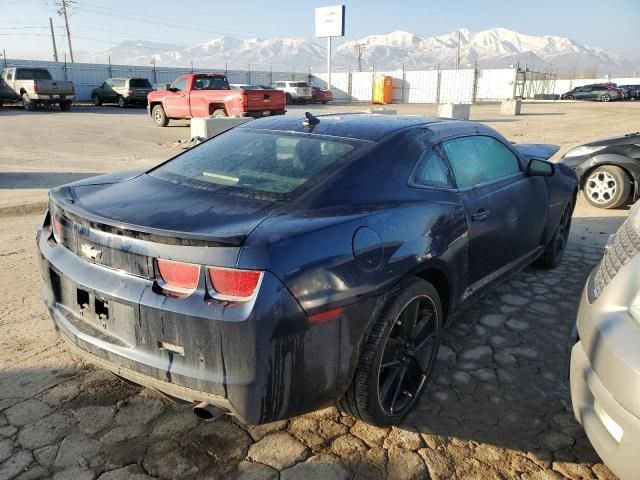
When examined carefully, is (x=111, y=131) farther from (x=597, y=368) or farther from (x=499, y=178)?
(x=597, y=368)

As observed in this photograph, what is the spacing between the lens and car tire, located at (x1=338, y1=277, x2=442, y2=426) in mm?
2414

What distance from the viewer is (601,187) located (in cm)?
739

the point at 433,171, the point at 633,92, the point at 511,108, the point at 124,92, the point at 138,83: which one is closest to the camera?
the point at 433,171

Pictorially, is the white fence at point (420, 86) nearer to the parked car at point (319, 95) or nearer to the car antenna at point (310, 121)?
the parked car at point (319, 95)

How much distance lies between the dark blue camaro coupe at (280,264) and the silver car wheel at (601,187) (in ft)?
15.8

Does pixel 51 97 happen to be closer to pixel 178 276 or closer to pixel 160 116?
pixel 160 116

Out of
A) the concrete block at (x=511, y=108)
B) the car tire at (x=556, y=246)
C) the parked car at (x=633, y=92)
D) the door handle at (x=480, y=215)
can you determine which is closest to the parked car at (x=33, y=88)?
the concrete block at (x=511, y=108)

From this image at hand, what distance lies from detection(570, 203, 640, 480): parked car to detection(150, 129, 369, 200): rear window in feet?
4.53

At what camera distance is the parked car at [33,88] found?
24641 millimetres

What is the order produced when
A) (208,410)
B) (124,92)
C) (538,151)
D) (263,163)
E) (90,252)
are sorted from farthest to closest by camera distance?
(124,92), (538,151), (263,163), (90,252), (208,410)

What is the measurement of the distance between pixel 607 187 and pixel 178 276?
23.0 feet

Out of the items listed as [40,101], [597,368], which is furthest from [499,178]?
[40,101]

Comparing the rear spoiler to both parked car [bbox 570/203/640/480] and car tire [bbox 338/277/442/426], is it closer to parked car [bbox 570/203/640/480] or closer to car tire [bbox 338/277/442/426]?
car tire [bbox 338/277/442/426]

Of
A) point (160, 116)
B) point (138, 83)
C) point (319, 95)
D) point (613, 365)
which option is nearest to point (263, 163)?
point (613, 365)
